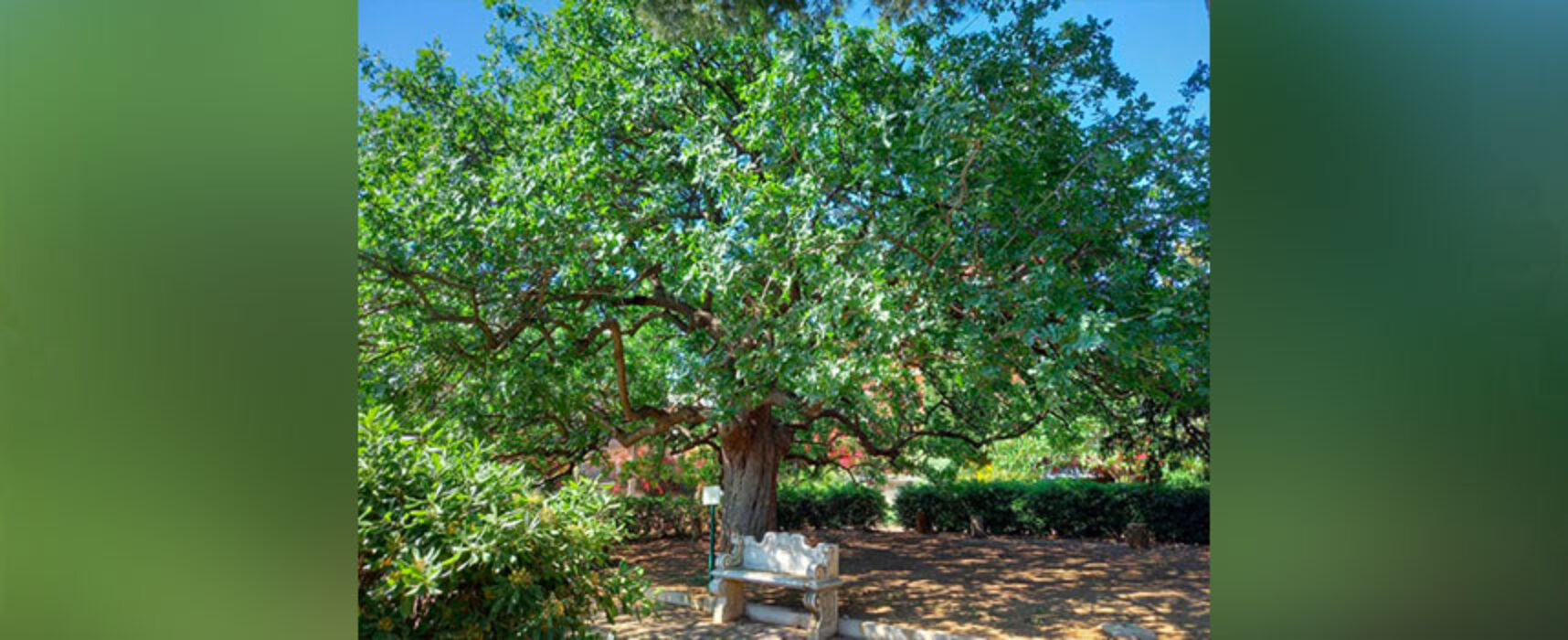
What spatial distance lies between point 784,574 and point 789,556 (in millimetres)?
150

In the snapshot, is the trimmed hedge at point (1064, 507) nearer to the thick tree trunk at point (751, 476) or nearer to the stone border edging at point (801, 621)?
the thick tree trunk at point (751, 476)

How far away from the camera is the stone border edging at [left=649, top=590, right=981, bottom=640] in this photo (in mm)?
5527

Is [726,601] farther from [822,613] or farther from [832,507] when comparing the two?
[832,507]

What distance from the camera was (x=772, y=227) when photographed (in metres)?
4.54

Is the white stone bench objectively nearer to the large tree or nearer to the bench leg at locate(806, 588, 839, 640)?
the bench leg at locate(806, 588, 839, 640)

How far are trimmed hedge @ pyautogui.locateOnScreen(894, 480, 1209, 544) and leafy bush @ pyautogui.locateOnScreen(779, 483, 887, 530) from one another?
1.47ft

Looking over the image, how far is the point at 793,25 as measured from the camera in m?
4.63

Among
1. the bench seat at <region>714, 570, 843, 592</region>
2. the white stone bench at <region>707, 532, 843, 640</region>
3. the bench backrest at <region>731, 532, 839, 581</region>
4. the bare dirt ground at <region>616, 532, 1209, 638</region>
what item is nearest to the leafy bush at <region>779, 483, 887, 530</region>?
the bare dirt ground at <region>616, 532, 1209, 638</region>
